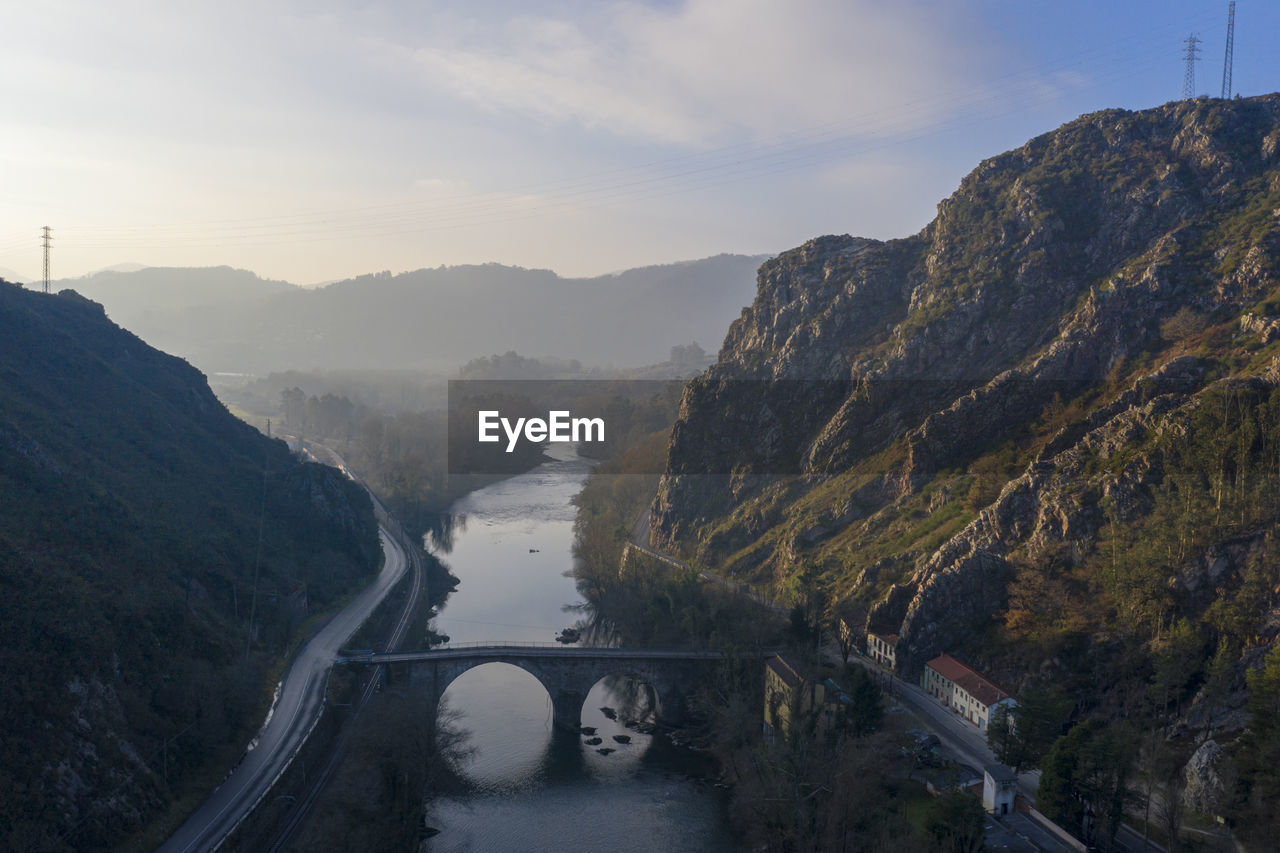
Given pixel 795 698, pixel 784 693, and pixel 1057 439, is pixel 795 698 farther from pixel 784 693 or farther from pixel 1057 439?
pixel 1057 439

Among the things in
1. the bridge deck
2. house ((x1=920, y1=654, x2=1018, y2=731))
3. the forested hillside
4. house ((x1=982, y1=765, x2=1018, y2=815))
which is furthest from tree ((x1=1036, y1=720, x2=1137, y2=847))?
the bridge deck

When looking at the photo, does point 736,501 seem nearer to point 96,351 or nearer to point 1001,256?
point 1001,256

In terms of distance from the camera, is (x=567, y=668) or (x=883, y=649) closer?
(x=567, y=668)

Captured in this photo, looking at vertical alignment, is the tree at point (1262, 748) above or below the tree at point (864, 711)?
above

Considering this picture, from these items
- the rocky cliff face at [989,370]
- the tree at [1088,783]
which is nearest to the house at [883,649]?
the rocky cliff face at [989,370]

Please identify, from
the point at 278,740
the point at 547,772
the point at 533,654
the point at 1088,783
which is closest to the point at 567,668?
the point at 533,654

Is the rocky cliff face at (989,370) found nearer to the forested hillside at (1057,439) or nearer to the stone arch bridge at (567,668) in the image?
the forested hillside at (1057,439)

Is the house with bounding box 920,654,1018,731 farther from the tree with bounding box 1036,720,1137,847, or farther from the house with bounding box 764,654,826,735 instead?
the house with bounding box 764,654,826,735
